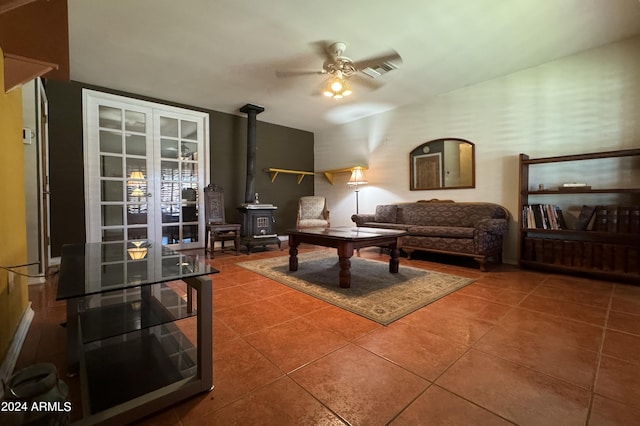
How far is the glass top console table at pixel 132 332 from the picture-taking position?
1028 mm

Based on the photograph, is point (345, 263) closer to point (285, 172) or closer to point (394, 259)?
point (394, 259)

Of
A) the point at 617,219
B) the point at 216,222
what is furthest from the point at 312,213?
the point at 617,219

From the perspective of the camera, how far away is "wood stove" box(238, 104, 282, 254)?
455 cm

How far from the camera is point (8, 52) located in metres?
1.34

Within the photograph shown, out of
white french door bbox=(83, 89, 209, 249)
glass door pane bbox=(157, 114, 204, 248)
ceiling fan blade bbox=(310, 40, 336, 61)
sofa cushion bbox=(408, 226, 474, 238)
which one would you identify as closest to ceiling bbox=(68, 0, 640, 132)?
ceiling fan blade bbox=(310, 40, 336, 61)

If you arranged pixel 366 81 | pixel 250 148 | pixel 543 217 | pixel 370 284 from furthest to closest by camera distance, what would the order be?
pixel 250 148 → pixel 366 81 → pixel 543 217 → pixel 370 284

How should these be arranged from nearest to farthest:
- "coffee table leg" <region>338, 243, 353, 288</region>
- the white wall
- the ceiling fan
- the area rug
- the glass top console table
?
the glass top console table < the area rug < "coffee table leg" <region>338, 243, 353, 288</region> < the ceiling fan < the white wall

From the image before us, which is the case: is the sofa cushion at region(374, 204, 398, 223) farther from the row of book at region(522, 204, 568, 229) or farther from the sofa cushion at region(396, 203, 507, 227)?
the row of book at region(522, 204, 568, 229)

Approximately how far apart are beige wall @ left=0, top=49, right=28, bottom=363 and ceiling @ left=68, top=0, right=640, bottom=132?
55.5 inches

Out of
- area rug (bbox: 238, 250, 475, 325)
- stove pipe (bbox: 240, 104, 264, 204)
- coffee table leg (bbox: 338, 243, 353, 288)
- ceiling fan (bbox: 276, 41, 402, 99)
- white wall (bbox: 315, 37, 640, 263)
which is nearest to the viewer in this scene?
area rug (bbox: 238, 250, 475, 325)

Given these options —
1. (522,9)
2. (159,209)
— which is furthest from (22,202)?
(522,9)

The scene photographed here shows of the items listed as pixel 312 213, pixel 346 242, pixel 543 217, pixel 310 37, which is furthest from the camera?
pixel 312 213

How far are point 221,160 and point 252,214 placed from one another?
1254 millimetres

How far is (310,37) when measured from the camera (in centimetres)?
273
